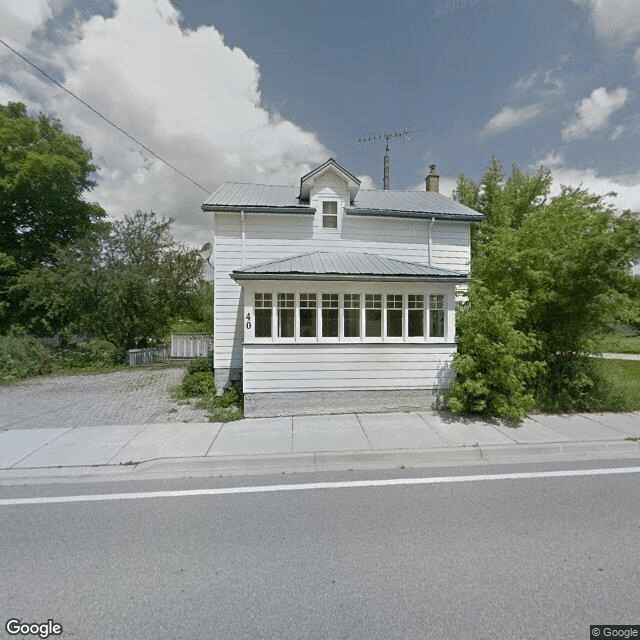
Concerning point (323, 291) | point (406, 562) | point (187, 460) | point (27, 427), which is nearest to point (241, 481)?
point (187, 460)

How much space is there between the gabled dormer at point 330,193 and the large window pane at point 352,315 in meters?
2.90

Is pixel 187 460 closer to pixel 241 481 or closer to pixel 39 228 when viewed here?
pixel 241 481

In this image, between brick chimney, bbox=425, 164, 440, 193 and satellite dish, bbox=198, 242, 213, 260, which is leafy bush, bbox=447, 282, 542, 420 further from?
satellite dish, bbox=198, 242, 213, 260

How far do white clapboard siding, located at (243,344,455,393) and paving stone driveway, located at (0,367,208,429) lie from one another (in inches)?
69.5

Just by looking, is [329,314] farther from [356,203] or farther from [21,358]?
[21,358]

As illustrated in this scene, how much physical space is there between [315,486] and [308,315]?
4135 mm

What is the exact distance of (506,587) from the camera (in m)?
2.50

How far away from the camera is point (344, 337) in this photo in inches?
294

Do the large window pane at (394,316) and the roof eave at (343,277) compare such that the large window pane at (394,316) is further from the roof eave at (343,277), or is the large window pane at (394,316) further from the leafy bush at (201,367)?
the leafy bush at (201,367)

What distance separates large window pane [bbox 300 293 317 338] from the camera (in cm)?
750

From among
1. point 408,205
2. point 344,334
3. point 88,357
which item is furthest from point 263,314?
point 88,357

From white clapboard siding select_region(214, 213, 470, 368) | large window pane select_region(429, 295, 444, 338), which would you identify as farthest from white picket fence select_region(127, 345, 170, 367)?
large window pane select_region(429, 295, 444, 338)

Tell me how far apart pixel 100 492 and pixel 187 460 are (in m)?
1.14

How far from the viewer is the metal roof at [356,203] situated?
9062 millimetres
